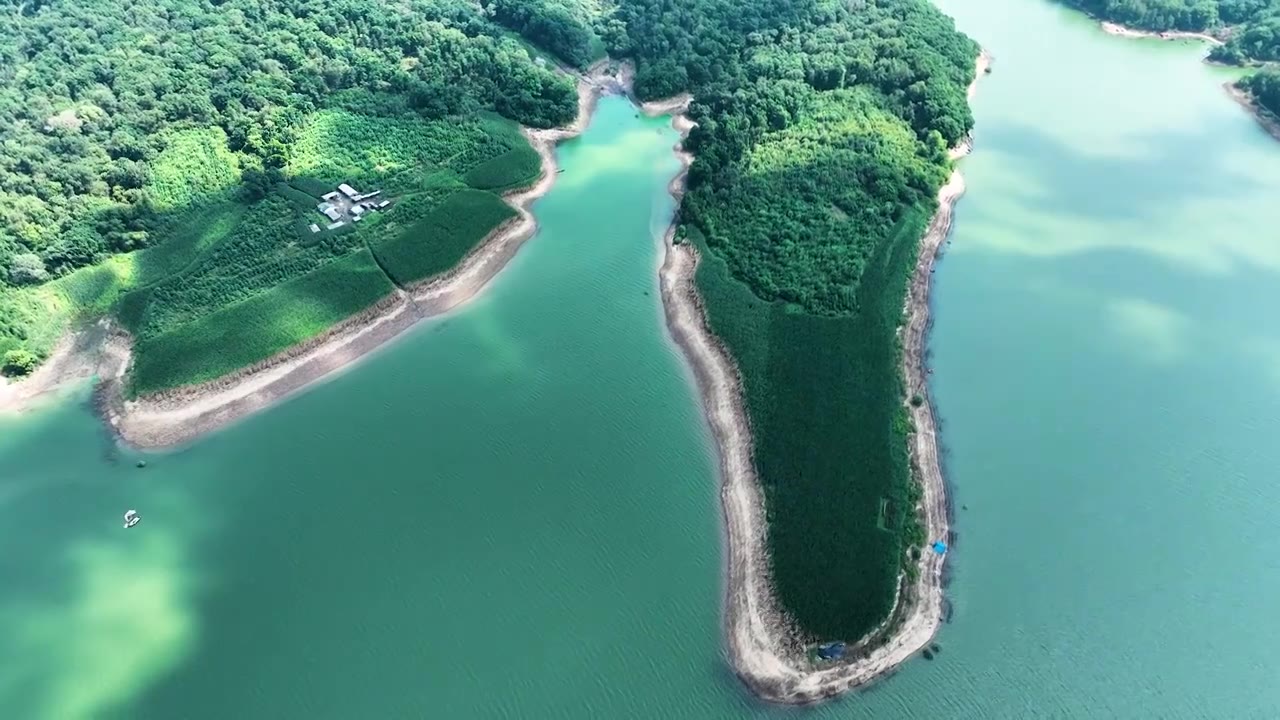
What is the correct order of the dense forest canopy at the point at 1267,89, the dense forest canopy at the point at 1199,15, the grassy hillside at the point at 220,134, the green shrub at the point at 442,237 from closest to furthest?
1. the grassy hillside at the point at 220,134
2. the green shrub at the point at 442,237
3. the dense forest canopy at the point at 1267,89
4. the dense forest canopy at the point at 1199,15

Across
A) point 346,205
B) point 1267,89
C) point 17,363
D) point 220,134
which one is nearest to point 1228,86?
point 1267,89

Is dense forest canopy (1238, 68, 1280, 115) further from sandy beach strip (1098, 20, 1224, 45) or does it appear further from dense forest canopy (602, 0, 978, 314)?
dense forest canopy (602, 0, 978, 314)

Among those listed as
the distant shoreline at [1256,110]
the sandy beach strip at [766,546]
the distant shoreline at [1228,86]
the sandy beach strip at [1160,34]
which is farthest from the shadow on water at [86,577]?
the sandy beach strip at [1160,34]

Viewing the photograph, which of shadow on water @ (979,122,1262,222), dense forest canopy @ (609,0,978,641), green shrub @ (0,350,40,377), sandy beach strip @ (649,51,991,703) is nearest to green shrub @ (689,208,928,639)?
dense forest canopy @ (609,0,978,641)

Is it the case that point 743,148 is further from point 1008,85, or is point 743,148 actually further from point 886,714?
point 886,714

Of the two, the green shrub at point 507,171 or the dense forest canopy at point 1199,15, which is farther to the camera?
the dense forest canopy at point 1199,15

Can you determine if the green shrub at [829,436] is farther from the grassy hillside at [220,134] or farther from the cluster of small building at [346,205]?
the cluster of small building at [346,205]
